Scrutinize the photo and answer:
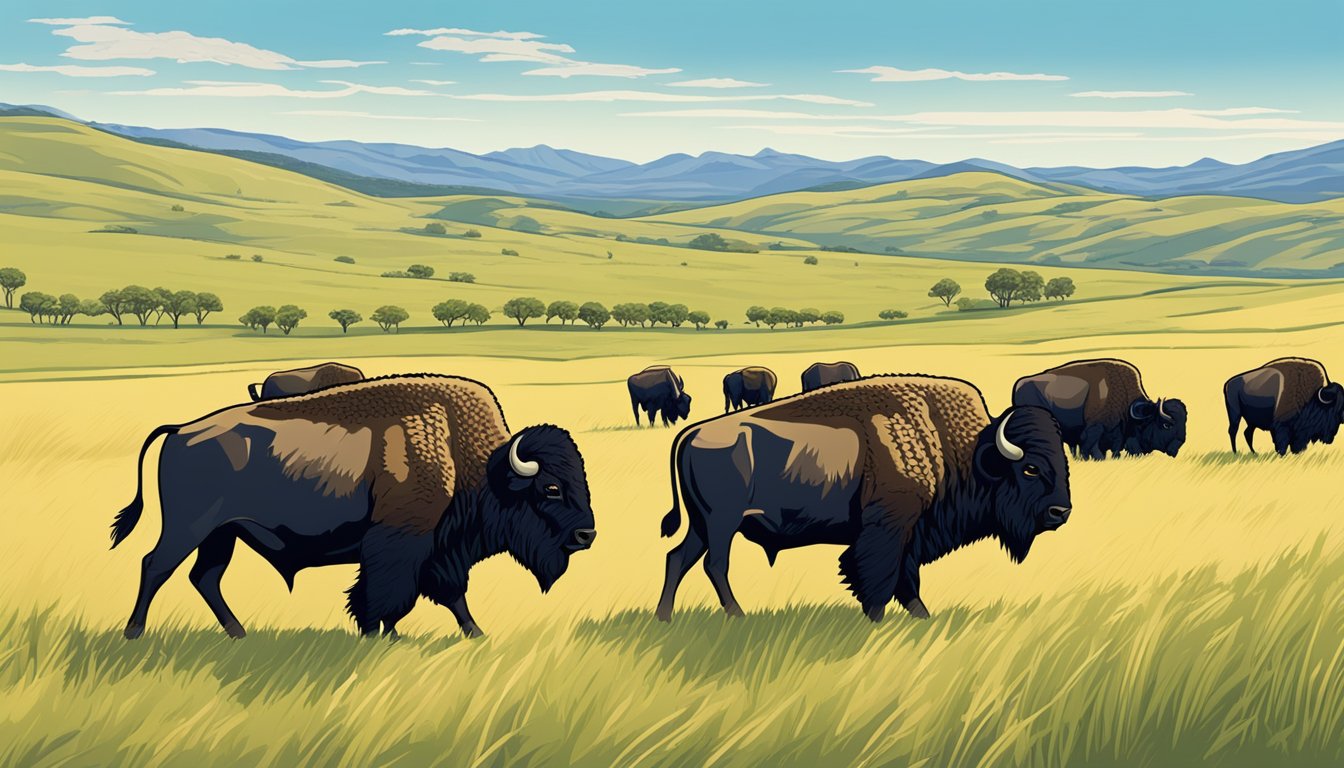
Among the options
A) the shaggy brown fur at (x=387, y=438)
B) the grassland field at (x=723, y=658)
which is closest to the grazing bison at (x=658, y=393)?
the grassland field at (x=723, y=658)

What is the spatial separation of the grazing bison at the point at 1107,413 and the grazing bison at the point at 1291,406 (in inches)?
49.8

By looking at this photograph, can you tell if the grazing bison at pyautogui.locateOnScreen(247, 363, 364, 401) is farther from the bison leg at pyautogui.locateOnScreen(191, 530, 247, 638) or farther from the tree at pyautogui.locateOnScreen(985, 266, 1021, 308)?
the tree at pyautogui.locateOnScreen(985, 266, 1021, 308)

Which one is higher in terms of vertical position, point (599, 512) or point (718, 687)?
point (718, 687)

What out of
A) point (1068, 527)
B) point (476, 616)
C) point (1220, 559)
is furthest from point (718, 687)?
point (1068, 527)

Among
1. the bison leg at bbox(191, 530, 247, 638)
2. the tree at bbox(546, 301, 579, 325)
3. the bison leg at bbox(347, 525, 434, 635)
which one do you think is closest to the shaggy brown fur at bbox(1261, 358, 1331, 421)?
the bison leg at bbox(347, 525, 434, 635)

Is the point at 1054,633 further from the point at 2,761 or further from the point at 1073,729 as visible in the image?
the point at 2,761

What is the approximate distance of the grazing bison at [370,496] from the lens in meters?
7.23

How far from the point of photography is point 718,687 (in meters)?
6.32

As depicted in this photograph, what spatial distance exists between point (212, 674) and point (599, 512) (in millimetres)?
8718

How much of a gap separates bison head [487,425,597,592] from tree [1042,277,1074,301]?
528 feet

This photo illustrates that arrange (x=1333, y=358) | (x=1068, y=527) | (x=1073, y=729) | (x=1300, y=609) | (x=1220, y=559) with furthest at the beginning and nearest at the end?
(x=1333, y=358)
(x=1068, y=527)
(x=1220, y=559)
(x=1300, y=609)
(x=1073, y=729)

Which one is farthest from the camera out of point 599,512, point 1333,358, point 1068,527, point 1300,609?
point 1333,358

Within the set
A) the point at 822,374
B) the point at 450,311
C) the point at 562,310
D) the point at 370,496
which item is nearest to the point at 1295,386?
the point at 822,374

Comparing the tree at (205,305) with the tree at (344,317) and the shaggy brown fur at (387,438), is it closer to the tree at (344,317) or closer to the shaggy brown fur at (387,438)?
the tree at (344,317)
